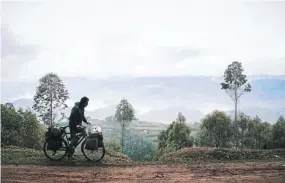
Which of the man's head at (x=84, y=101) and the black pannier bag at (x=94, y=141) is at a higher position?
the man's head at (x=84, y=101)

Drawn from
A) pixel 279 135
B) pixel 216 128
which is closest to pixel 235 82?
pixel 279 135

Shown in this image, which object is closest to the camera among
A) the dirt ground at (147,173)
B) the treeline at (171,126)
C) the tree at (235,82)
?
the dirt ground at (147,173)

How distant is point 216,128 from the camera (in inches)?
1607

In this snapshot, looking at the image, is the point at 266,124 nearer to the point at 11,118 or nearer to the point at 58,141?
the point at 11,118

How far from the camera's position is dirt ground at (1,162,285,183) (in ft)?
21.6

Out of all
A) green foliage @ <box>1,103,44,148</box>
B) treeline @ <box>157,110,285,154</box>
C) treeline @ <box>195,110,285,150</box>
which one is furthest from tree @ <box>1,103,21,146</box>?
treeline @ <box>195,110,285,150</box>

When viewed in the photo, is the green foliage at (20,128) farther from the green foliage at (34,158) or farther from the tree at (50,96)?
the green foliage at (34,158)

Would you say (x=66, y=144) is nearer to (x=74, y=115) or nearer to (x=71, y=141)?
(x=71, y=141)

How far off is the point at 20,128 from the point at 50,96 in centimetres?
316

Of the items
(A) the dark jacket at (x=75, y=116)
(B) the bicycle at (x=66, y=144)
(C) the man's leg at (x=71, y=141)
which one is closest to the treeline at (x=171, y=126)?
(B) the bicycle at (x=66, y=144)

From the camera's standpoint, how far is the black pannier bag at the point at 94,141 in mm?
8117

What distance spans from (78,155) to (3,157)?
174cm

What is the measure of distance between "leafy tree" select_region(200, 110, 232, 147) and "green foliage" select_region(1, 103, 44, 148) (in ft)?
73.5

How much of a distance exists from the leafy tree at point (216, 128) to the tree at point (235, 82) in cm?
1447
